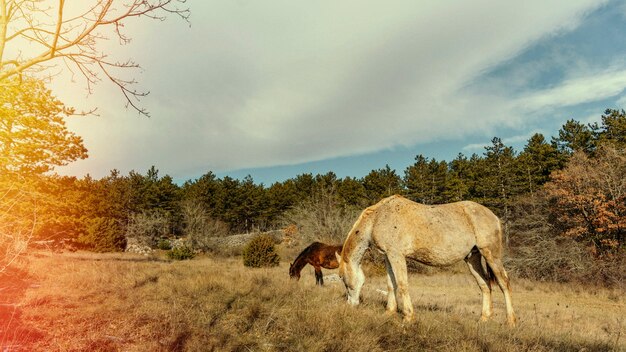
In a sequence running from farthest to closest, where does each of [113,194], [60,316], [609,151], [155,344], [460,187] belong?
[460,187] → [113,194] → [609,151] → [60,316] → [155,344]

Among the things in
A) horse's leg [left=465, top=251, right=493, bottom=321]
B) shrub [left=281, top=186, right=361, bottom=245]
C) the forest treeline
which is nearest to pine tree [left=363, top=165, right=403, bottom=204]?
the forest treeline

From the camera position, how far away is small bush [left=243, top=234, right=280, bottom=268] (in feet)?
81.0

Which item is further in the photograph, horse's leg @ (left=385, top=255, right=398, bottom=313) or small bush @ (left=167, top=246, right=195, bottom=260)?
small bush @ (left=167, top=246, right=195, bottom=260)

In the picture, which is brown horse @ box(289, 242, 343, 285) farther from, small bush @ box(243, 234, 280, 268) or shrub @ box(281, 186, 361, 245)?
shrub @ box(281, 186, 361, 245)

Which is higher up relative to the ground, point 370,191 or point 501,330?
point 370,191

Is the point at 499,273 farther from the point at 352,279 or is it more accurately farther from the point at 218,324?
the point at 218,324

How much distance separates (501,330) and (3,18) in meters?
8.74

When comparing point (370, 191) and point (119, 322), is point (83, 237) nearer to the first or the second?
point (119, 322)

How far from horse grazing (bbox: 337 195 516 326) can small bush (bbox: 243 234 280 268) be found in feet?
60.4

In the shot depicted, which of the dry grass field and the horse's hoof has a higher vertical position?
the dry grass field

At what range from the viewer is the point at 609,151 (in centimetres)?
2483

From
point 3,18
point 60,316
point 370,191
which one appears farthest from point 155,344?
point 370,191

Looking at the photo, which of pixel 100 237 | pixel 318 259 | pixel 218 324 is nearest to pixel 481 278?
pixel 218 324

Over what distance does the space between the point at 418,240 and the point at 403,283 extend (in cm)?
90
